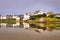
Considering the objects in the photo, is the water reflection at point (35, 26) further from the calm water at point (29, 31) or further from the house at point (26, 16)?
the house at point (26, 16)

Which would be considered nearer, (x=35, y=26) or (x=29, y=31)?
(x=29, y=31)

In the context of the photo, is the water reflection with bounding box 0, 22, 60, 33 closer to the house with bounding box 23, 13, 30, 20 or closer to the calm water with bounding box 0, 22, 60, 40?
the calm water with bounding box 0, 22, 60, 40

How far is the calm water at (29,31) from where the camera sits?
119 inches

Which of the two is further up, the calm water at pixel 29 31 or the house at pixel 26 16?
the house at pixel 26 16

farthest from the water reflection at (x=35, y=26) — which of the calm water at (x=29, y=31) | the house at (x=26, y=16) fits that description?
the house at (x=26, y=16)

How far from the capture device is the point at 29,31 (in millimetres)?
3166

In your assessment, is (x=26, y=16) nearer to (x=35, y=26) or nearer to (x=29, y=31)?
(x=35, y=26)

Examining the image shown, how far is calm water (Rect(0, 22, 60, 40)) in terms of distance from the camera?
3027 millimetres

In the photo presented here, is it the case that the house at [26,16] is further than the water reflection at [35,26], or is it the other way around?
the house at [26,16]

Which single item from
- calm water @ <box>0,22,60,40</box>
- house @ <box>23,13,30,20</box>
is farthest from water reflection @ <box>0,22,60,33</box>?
house @ <box>23,13,30,20</box>

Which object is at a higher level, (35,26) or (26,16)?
(26,16)

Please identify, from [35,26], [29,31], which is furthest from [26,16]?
[29,31]

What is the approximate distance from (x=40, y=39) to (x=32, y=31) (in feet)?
0.85

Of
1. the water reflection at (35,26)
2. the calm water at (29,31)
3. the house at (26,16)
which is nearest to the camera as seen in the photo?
the calm water at (29,31)
